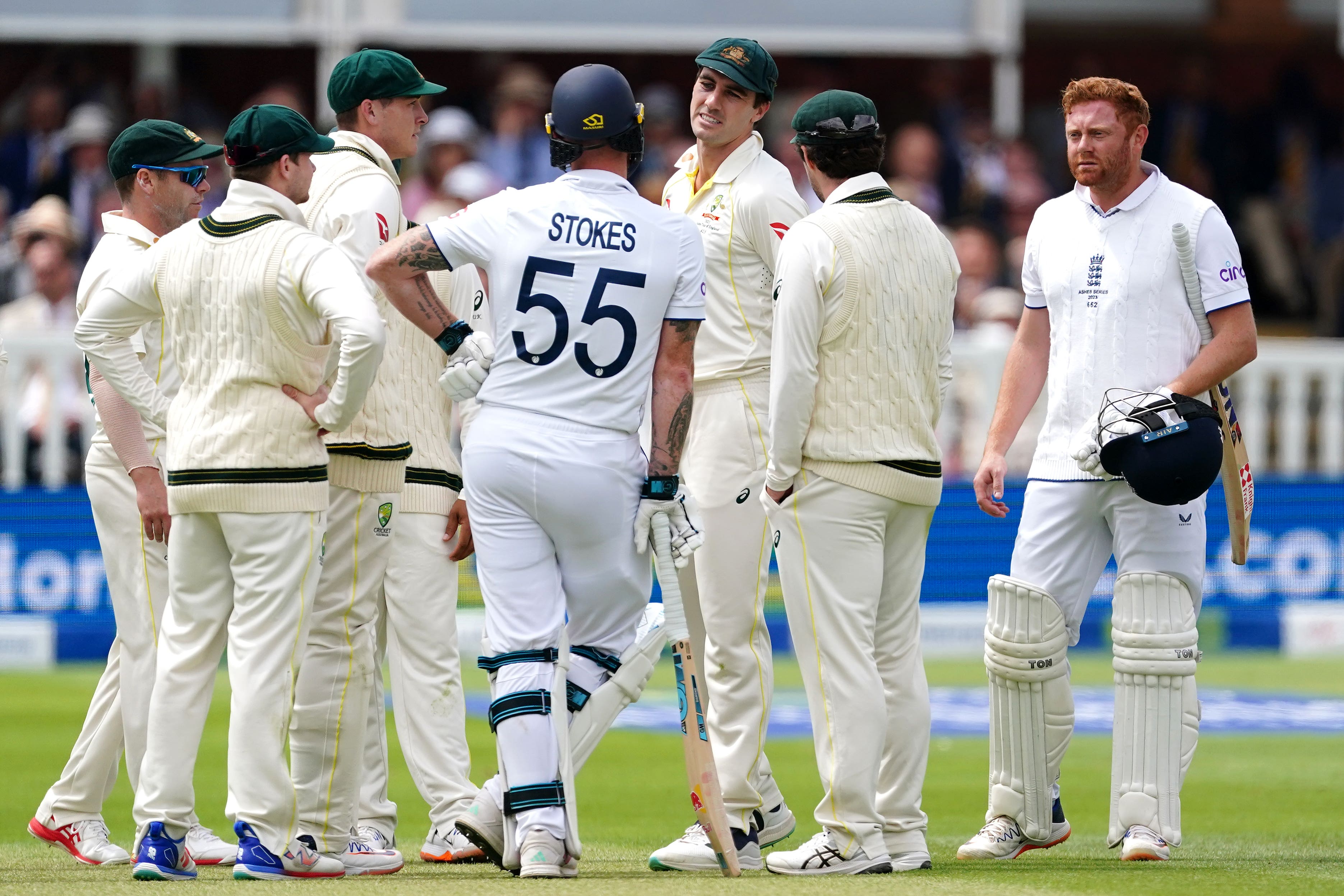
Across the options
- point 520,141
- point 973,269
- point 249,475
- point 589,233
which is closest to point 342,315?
point 249,475

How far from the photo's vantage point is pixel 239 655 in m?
5.93

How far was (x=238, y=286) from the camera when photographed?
5.91 metres

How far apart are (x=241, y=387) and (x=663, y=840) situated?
8.56 ft

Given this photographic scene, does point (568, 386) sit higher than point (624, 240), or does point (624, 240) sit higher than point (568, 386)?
point (624, 240)

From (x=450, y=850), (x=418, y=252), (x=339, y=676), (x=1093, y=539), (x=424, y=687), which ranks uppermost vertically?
(x=418, y=252)

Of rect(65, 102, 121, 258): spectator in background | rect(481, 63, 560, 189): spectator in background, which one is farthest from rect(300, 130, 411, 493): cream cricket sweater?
rect(65, 102, 121, 258): spectator in background

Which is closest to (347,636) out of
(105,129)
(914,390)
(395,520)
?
(395,520)

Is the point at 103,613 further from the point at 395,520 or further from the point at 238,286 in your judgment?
the point at 238,286

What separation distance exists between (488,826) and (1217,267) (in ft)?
10.2

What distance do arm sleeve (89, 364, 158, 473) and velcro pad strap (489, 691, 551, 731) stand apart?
5.07 feet

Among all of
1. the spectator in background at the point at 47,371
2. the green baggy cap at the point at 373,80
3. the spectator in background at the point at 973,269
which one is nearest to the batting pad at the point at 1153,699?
the green baggy cap at the point at 373,80

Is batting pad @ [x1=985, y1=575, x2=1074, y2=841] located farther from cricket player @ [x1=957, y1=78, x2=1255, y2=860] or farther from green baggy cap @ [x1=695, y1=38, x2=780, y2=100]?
green baggy cap @ [x1=695, y1=38, x2=780, y2=100]

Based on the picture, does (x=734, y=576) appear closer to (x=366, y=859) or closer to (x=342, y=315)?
(x=366, y=859)

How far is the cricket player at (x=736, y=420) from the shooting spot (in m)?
6.67
